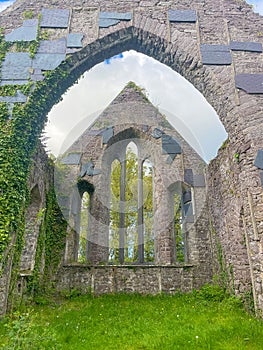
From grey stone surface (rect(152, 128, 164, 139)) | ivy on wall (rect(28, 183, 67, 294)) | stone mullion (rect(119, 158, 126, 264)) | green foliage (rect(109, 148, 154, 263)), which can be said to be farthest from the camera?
green foliage (rect(109, 148, 154, 263))

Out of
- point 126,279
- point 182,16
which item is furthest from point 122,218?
point 182,16

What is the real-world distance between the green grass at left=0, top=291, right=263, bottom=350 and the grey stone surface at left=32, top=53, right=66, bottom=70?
4.69 m

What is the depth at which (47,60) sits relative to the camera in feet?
21.1

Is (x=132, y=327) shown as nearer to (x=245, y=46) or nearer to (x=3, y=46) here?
(x=245, y=46)

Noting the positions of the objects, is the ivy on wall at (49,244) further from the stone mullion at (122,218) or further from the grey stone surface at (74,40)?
the grey stone surface at (74,40)

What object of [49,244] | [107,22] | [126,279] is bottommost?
[126,279]

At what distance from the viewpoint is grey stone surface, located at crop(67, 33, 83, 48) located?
21.6ft

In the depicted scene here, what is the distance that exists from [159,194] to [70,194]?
2972 mm

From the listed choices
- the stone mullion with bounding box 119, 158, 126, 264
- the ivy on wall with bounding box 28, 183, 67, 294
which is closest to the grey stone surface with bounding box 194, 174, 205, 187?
the stone mullion with bounding box 119, 158, 126, 264

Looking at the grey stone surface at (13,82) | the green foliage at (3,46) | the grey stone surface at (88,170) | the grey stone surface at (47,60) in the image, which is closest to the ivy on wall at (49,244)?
the grey stone surface at (88,170)

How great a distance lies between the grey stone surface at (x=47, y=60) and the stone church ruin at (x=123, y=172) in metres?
0.02

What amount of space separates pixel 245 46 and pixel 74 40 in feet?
12.0

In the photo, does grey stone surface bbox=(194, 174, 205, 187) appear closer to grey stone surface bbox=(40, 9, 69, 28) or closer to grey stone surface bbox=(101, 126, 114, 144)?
grey stone surface bbox=(101, 126, 114, 144)

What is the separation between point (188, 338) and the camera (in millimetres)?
4059
